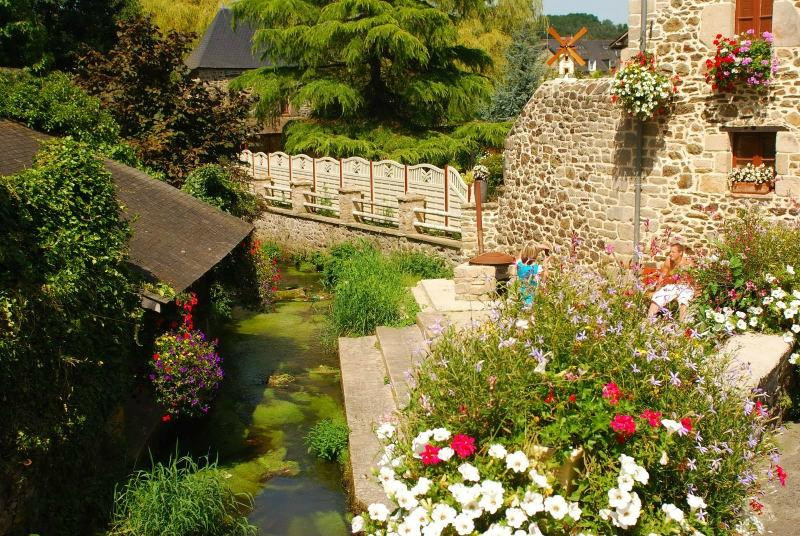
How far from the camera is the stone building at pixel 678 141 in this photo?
10.9m

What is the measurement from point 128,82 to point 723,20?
10.0 meters

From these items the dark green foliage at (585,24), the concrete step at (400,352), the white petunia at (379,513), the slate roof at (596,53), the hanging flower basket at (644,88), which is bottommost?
the concrete step at (400,352)

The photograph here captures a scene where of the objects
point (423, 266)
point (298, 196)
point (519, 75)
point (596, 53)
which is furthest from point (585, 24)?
point (423, 266)

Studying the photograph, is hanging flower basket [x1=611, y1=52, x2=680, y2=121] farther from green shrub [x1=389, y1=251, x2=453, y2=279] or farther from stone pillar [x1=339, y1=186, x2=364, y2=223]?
stone pillar [x1=339, y1=186, x2=364, y2=223]

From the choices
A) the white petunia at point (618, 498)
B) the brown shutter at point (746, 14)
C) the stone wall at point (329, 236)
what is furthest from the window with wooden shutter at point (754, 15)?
the white petunia at point (618, 498)

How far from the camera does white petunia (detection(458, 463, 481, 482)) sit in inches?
193

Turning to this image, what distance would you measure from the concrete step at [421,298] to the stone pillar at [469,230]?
7.39 feet

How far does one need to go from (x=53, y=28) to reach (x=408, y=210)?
11.5 m

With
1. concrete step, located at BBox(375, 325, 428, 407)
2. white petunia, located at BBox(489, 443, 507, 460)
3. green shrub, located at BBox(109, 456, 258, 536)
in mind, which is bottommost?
green shrub, located at BBox(109, 456, 258, 536)

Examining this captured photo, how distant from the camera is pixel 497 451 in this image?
500 cm

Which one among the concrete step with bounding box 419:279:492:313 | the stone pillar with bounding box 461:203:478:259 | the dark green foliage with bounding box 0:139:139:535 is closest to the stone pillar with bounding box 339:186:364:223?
the stone pillar with bounding box 461:203:478:259

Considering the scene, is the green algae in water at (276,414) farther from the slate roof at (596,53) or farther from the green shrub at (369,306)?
the slate roof at (596,53)

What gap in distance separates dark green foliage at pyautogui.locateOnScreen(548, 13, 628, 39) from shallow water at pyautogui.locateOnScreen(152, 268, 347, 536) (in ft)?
389

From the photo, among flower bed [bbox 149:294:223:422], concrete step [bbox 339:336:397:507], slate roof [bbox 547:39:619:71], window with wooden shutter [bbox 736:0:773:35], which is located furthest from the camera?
slate roof [bbox 547:39:619:71]
